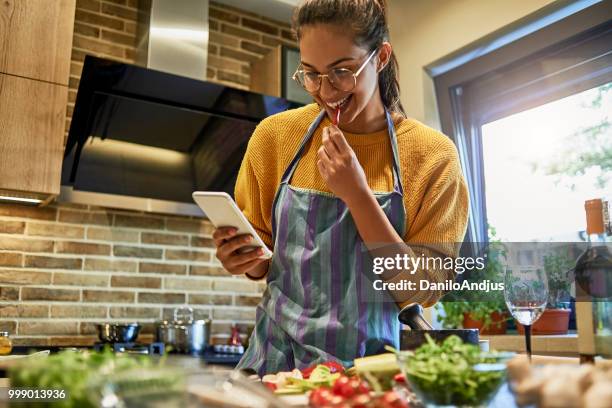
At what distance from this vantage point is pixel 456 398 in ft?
2.09

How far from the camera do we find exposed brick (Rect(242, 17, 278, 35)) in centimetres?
365

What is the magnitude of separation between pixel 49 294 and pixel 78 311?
0.51ft

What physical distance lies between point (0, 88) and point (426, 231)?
6.60 ft

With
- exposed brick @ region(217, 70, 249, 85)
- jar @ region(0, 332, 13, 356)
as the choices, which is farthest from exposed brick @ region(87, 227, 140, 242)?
exposed brick @ region(217, 70, 249, 85)

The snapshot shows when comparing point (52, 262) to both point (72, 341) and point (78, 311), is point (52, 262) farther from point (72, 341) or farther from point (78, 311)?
point (72, 341)

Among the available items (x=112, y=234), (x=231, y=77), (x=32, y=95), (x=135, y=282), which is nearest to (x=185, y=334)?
(x=135, y=282)

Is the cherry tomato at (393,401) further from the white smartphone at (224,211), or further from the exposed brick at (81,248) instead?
the exposed brick at (81,248)

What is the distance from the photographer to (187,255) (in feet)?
10.7

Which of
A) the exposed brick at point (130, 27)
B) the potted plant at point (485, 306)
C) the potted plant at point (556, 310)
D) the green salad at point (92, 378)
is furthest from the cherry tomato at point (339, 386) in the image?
the exposed brick at point (130, 27)

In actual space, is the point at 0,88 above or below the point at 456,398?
above

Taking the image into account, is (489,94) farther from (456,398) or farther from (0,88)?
(456,398)

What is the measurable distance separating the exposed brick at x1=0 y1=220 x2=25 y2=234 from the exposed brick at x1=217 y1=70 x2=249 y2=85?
1.35 meters

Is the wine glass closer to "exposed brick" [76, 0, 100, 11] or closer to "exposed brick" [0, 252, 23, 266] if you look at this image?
"exposed brick" [0, 252, 23, 266]

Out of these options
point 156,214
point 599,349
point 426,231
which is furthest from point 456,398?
point 156,214
